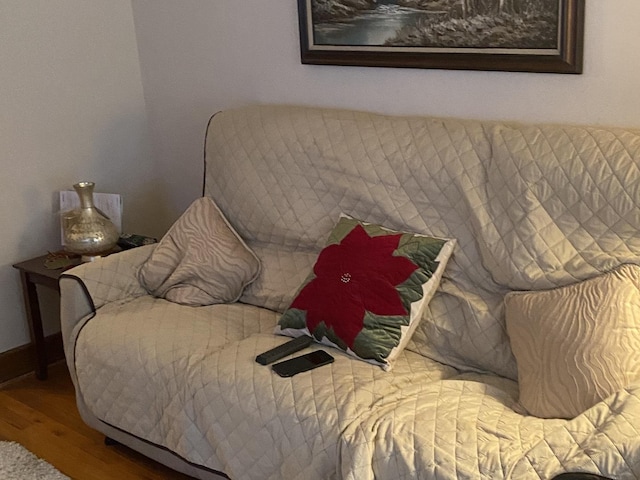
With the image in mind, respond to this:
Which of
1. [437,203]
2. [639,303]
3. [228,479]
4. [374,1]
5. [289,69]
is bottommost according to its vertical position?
[228,479]

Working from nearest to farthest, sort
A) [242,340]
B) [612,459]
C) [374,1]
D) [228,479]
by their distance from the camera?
[612,459]
[228,479]
[242,340]
[374,1]

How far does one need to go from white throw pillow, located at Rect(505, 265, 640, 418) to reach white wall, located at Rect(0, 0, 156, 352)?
211 cm

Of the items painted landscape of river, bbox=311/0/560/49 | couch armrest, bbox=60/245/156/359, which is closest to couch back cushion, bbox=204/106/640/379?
painted landscape of river, bbox=311/0/560/49

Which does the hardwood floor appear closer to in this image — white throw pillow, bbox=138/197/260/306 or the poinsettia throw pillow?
white throw pillow, bbox=138/197/260/306

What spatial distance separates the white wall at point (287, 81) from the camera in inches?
90.6

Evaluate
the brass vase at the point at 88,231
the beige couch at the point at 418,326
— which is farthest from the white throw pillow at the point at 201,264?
the brass vase at the point at 88,231

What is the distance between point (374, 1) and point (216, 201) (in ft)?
2.96

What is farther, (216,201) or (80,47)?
(80,47)

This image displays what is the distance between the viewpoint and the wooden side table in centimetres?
312

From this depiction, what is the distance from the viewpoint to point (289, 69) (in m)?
3.10

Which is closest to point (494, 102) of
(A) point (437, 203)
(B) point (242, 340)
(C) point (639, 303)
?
(A) point (437, 203)

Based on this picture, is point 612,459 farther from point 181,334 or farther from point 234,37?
point 234,37

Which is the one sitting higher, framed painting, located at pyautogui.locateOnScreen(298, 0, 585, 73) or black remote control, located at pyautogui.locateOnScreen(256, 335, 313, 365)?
framed painting, located at pyautogui.locateOnScreen(298, 0, 585, 73)

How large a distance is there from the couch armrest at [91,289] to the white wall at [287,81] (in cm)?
86
